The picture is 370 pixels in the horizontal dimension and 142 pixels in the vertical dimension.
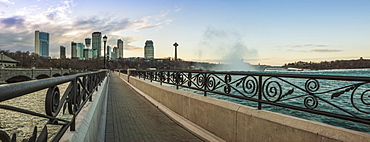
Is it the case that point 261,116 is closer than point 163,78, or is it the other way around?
point 261,116

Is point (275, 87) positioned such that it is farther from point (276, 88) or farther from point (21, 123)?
point (21, 123)

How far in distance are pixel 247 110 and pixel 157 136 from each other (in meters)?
2.34

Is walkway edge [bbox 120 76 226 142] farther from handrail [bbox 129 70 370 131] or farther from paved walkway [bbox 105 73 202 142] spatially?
handrail [bbox 129 70 370 131]

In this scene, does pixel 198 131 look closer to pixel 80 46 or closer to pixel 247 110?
pixel 247 110

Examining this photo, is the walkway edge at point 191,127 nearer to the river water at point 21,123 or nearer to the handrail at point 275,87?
the handrail at point 275,87

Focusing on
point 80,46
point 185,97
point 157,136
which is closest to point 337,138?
point 157,136

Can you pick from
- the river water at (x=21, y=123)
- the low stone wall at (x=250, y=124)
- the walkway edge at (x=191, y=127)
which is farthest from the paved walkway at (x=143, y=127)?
the river water at (x=21, y=123)

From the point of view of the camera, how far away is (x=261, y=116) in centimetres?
379

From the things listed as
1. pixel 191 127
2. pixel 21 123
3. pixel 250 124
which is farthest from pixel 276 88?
pixel 21 123

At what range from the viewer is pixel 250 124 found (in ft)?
12.9

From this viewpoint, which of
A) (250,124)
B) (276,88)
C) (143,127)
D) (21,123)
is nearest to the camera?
(250,124)

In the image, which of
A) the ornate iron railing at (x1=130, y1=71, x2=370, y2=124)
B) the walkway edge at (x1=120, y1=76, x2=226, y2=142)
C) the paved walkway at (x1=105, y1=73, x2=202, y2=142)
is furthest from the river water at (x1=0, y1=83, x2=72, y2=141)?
the ornate iron railing at (x1=130, y1=71, x2=370, y2=124)

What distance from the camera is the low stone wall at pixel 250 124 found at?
2.87 metres

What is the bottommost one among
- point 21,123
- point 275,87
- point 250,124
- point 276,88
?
point 21,123
